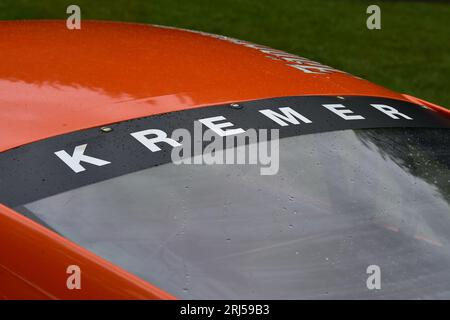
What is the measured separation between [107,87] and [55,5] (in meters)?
6.74

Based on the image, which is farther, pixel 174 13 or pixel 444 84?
pixel 174 13

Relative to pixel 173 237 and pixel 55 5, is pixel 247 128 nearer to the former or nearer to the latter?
pixel 173 237

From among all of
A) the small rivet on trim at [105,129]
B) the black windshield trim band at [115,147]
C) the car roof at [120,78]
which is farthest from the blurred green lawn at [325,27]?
the small rivet on trim at [105,129]

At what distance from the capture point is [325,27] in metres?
9.07

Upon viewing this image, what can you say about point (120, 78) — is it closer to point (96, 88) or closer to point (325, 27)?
point (96, 88)

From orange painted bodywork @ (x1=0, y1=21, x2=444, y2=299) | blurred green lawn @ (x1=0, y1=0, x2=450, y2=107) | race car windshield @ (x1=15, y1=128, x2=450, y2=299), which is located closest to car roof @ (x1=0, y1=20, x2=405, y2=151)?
orange painted bodywork @ (x1=0, y1=21, x2=444, y2=299)

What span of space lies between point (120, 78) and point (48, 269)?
27.9 inches

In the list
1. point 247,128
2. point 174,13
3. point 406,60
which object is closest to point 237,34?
point 174,13

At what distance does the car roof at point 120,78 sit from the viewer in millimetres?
2227

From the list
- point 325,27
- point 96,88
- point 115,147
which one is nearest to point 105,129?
point 115,147

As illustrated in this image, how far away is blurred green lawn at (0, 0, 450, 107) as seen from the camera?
7773mm

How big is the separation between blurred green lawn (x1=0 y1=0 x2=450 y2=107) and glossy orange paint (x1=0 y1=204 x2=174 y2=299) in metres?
5.49
